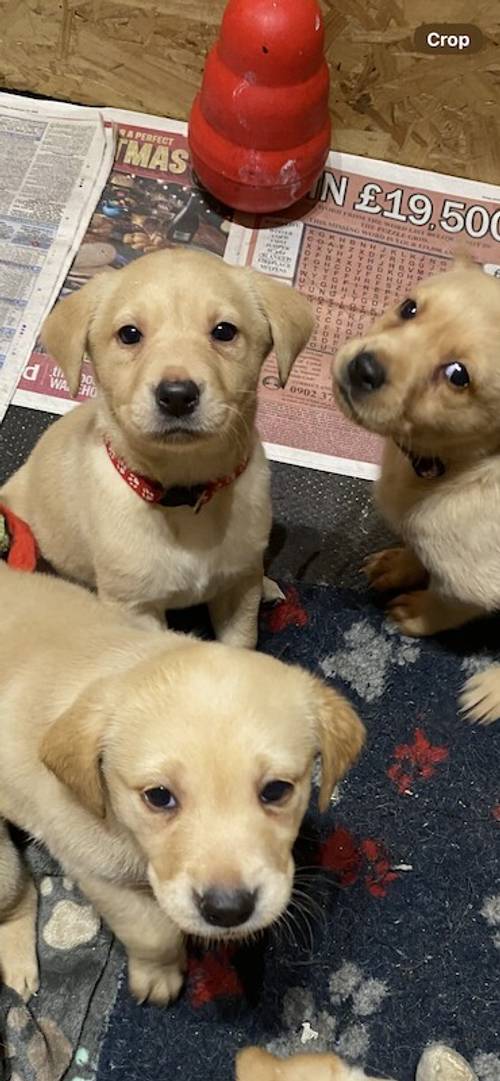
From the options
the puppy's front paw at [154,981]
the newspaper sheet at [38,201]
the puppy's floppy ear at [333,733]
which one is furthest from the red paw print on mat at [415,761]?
the newspaper sheet at [38,201]

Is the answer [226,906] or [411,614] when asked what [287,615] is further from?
[226,906]

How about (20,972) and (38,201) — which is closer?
(20,972)

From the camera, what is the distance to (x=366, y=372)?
1695mm

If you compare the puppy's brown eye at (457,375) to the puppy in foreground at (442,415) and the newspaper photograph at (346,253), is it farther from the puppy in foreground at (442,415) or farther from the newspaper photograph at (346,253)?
the newspaper photograph at (346,253)

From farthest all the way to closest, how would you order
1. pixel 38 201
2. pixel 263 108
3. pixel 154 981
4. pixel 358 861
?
pixel 38 201 < pixel 263 108 < pixel 358 861 < pixel 154 981

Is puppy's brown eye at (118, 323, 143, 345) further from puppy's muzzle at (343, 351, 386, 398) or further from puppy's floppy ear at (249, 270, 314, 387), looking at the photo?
puppy's muzzle at (343, 351, 386, 398)

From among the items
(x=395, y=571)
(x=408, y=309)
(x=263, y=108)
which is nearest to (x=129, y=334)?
(x=408, y=309)

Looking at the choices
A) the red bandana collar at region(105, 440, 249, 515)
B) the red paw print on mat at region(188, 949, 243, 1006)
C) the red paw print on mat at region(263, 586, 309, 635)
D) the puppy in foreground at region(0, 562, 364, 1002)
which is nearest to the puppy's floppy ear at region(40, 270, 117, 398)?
the red bandana collar at region(105, 440, 249, 515)

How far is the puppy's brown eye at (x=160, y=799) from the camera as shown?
1232 mm

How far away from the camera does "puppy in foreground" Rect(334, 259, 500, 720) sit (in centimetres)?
164

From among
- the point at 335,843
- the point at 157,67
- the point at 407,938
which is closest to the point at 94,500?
the point at 335,843

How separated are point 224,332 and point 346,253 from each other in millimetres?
1271

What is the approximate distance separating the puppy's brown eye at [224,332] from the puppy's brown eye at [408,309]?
1.17 ft

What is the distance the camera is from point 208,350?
5.00 ft
